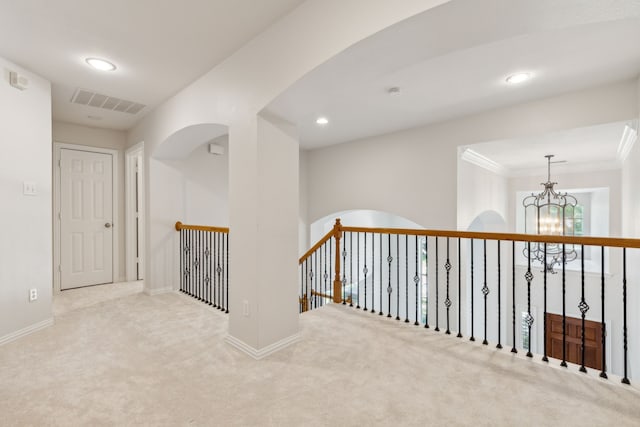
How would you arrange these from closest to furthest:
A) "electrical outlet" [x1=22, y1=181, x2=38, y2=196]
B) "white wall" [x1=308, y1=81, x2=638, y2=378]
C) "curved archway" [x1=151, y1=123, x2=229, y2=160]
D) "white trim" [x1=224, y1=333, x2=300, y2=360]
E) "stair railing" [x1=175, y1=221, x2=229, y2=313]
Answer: "white trim" [x1=224, y1=333, x2=300, y2=360], "electrical outlet" [x1=22, y1=181, x2=38, y2=196], "curved archway" [x1=151, y1=123, x2=229, y2=160], "white wall" [x1=308, y1=81, x2=638, y2=378], "stair railing" [x1=175, y1=221, x2=229, y2=313]

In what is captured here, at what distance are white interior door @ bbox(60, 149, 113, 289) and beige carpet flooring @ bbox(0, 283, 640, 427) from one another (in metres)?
1.89

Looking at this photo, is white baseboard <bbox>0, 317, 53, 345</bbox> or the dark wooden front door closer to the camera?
white baseboard <bbox>0, 317, 53, 345</bbox>

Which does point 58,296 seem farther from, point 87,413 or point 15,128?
point 87,413

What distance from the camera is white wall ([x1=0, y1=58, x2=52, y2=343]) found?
261 cm

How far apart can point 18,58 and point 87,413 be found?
2.95 meters

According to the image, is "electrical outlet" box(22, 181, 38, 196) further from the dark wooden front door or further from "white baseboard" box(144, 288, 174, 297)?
the dark wooden front door

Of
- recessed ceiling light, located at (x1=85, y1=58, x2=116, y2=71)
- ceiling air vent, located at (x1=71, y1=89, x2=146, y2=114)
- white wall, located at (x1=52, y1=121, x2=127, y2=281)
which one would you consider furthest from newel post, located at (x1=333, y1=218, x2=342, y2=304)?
white wall, located at (x1=52, y1=121, x2=127, y2=281)

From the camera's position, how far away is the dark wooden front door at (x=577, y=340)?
19.2 feet

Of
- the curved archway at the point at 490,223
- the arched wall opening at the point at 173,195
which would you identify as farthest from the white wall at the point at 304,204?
the curved archway at the point at 490,223

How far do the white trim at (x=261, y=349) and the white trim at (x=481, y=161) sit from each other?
3.49m

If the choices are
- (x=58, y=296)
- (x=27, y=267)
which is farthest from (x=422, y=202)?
(x=58, y=296)

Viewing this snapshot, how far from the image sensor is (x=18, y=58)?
2592mm

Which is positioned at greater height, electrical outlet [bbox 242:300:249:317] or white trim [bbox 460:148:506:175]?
white trim [bbox 460:148:506:175]

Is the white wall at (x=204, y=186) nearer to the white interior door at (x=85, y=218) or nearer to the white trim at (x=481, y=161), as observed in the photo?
the white interior door at (x=85, y=218)
